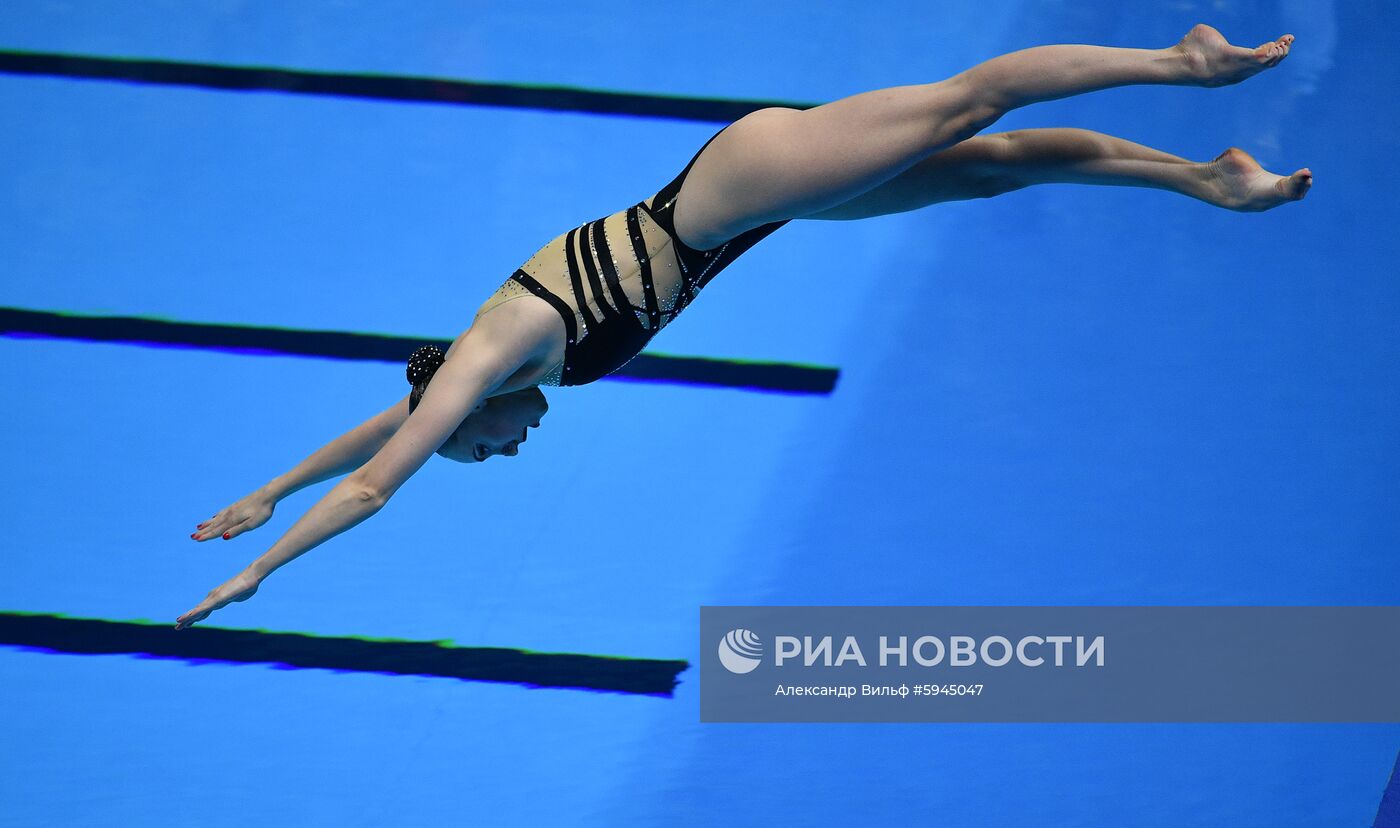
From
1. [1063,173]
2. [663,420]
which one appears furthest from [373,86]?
[1063,173]

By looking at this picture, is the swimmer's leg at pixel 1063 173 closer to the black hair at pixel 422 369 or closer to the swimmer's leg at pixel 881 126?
the swimmer's leg at pixel 881 126

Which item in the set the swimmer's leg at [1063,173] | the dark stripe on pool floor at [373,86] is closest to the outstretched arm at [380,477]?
the swimmer's leg at [1063,173]

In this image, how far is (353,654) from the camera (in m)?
3.97

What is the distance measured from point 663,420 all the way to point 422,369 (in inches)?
60.6

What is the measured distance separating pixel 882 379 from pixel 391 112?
205 cm

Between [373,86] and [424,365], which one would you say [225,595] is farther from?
[373,86]

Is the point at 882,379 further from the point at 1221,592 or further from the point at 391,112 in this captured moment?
the point at 391,112

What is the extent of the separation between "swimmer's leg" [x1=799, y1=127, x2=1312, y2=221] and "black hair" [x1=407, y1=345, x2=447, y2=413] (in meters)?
0.79

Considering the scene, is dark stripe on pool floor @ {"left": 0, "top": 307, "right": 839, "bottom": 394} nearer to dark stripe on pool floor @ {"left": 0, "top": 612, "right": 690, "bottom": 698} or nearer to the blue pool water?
the blue pool water

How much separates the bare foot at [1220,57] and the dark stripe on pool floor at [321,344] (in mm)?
2147

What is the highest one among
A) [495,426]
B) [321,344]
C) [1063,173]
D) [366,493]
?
[321,344]

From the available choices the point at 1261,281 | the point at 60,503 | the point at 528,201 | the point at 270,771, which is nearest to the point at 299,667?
the point at 270,771

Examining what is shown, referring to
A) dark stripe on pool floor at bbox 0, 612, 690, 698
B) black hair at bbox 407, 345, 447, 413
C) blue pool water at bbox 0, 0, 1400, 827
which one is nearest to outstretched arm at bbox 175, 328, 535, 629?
black hair at bbox 407, 345, 447, 413

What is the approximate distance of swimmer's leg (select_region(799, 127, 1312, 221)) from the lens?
8.53 feet
